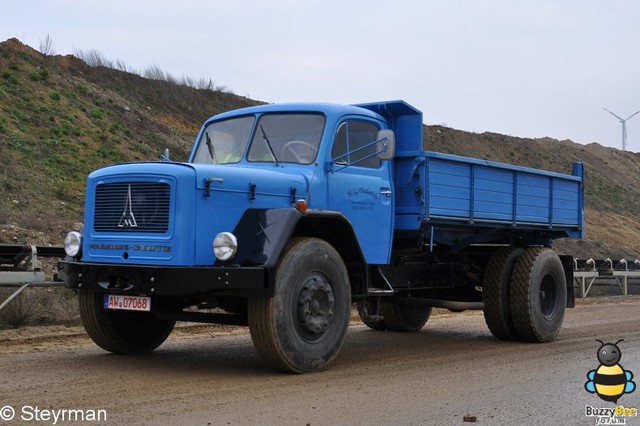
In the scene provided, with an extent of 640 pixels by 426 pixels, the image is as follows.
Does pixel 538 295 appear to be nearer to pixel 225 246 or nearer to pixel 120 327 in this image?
pixel 225 246

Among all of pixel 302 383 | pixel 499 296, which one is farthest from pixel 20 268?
pixel 499 296

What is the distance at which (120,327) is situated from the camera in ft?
27.9

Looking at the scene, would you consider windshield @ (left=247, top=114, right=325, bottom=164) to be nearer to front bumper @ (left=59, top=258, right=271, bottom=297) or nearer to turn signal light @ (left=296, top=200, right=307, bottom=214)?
turn signal light @ (left=296, top=200, right=307, bottom=214)

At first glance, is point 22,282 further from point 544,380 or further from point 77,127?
point 77,127

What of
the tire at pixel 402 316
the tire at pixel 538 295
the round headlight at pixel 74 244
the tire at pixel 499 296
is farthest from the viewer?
the tire at pixel 402 316

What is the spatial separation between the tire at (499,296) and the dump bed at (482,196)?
52 centimetres

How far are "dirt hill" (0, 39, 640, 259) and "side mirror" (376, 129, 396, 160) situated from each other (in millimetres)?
11044

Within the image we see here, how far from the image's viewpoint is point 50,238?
1777 centimetres

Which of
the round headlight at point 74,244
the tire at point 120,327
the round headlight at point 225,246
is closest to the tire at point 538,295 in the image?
the tire at point 120,327

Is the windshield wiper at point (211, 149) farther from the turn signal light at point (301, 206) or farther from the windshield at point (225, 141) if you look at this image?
the turn signal light at point (301, 206)

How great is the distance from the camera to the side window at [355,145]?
8633 mm

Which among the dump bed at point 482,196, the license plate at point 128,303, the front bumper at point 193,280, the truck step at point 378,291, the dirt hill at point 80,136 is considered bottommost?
the license plate at point 128,303

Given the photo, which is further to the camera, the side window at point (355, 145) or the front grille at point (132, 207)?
the side window at point (355, 145)

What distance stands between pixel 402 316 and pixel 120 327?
15.8 ft
